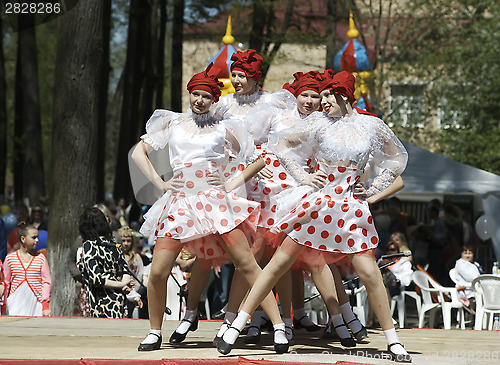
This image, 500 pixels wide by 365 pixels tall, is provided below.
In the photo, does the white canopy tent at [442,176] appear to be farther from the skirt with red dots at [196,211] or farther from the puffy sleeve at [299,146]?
the skirt with red dots at [196,211]

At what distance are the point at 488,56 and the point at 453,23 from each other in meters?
2.82

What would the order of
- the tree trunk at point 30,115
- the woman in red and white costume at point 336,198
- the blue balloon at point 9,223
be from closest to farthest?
the woman in red and white costume at point 336,198
the blue balloon at point 9,223
the tree trunk at point 30,115

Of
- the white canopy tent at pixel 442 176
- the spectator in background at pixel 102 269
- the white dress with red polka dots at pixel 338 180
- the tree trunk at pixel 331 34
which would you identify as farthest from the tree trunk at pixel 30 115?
the white dress with red polka dots at pixel 338 180

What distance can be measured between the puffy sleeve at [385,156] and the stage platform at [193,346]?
4.18 feet

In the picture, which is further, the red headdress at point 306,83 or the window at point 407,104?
the window at point 407,104

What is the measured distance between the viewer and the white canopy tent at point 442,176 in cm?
1451

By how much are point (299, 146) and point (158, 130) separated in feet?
3.48

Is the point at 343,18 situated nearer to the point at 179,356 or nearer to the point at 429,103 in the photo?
the point at 429,103

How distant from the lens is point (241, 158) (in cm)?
688

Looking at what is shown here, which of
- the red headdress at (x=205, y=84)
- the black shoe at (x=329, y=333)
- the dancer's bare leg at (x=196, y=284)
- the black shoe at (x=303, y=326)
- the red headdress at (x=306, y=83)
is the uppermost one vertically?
the red headdress at (x=205, y=84)

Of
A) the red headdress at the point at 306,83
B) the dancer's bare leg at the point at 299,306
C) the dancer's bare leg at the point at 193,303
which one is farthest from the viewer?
the dancer's bare leg at the point at 299,306

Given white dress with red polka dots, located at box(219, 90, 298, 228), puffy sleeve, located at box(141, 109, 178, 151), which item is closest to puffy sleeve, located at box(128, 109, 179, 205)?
puffy sleeve, located at box(141, 109, 178, 151)

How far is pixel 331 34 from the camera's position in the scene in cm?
2114

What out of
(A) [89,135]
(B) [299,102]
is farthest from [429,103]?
(B) [299,102]
